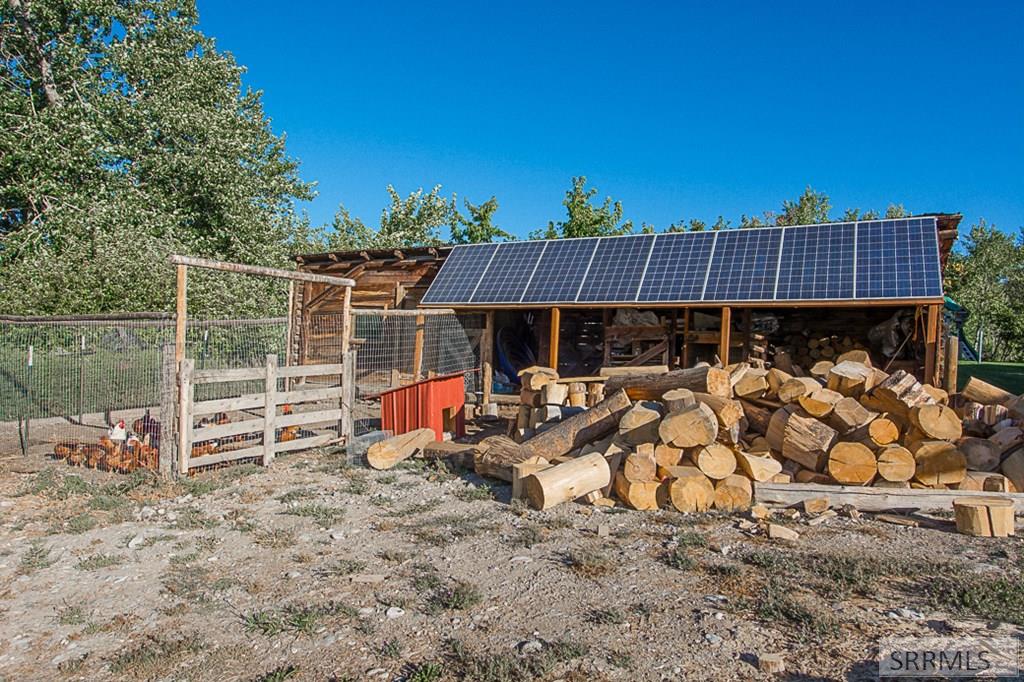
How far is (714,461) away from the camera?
6.66 meters

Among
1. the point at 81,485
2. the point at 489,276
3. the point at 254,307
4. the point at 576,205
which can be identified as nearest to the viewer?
the point at 81,485

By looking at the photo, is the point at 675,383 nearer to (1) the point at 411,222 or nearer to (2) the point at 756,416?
(2) the point at 756,416

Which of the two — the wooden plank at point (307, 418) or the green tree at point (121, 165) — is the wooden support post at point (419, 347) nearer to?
the wooden plank at point (307, 418)

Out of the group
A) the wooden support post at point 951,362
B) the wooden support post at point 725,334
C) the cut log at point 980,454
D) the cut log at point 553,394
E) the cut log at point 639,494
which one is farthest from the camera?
the wooden support post at point 725,334

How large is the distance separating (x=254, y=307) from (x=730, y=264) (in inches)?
502

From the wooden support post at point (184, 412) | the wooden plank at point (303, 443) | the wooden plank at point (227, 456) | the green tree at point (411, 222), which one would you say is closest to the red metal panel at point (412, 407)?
the wooden plank at point (303, 443)

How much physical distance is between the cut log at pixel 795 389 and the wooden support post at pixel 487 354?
7357mm

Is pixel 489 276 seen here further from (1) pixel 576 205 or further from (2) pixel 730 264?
(1) pixel 576 205

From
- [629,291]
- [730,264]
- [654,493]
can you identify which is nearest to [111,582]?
[654,493]

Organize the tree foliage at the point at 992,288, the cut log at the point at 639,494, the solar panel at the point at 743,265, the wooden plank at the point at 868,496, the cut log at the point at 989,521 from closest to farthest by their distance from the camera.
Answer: the cut log at the point at 989,521, the wooden plank at the point at 868,496, the cut log at the point at 639,494, the solar panel at the point at 743,265, the tree foliage at the point at 992,288

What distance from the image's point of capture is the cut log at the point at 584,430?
7746mm

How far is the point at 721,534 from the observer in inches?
229

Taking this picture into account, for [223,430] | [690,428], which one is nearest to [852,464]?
[690,428]

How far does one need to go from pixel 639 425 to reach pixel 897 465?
246 centimetres
